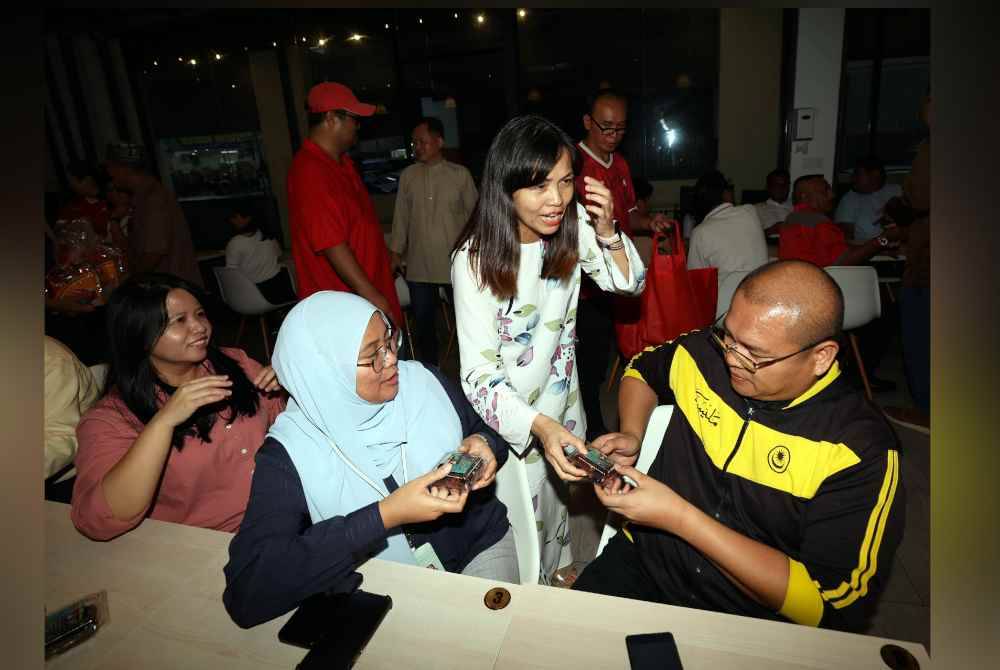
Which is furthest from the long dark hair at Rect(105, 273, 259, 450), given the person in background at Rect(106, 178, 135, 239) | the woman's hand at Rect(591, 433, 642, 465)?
the person in background at Rect(106, 178, 135, 239)

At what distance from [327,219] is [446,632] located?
74.5 inches

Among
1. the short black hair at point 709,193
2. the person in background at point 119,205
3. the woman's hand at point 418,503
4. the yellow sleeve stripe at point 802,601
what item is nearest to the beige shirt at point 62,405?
the woman's hand at point 418,503

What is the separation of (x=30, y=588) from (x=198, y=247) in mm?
9807

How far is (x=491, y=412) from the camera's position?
1.58 m

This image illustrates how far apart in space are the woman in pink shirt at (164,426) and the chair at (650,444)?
1.08 m

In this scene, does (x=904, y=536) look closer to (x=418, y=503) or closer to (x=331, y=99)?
(x=418, y=503)

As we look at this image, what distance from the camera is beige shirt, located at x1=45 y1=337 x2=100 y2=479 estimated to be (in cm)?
183

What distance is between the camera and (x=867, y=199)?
520 centimetres

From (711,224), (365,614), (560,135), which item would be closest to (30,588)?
(365,614)

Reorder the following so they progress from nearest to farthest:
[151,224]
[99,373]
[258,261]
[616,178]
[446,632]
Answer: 1. [446,632]
2. [99,373]
3. [616,178]
4. [151,224]
5. [258,261]

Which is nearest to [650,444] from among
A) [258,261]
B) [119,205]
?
[258,261]

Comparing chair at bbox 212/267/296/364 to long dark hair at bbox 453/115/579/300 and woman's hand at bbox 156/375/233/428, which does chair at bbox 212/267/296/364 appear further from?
long dark hair at bbox 453/115/579/300

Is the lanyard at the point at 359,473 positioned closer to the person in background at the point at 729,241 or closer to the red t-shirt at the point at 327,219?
the red t-shirt at the point at 327,219

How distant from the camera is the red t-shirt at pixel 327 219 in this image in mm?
2480
